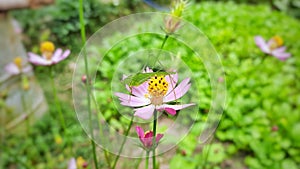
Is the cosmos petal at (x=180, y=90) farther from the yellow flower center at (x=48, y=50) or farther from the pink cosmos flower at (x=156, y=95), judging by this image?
the yellow flower center at (x=48, y=50)

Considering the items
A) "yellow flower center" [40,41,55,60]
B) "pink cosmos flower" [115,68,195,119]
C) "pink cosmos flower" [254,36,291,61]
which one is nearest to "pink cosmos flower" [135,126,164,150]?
"pink cosmos flower" [115,68,195,119]

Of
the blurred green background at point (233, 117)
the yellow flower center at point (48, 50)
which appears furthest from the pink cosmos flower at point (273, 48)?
the yellow flower center at point (48, 50)

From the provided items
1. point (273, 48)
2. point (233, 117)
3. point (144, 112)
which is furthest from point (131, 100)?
point (233, 117)

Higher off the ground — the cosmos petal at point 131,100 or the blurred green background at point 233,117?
the cosmos petal at point 131,100

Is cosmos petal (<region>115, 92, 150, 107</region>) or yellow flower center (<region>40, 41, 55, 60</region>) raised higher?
cosmos petal (<region>115, 92, 150, 107</region>)

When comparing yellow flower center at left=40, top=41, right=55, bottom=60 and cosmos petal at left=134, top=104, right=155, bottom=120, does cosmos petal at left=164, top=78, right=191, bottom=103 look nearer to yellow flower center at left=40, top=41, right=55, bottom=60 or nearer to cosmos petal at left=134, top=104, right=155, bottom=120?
cosmos petal at left=134, top=104, right=155, bottom=120

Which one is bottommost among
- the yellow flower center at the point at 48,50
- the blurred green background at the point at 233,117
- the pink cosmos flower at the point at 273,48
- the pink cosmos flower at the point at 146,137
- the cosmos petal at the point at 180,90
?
the blurred green background at the point at 233,117

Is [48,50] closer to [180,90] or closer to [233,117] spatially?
[180,90]

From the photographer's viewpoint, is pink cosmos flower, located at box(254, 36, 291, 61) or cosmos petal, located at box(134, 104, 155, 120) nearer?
cosmos petal, located at box(134, 104, 155, 120)

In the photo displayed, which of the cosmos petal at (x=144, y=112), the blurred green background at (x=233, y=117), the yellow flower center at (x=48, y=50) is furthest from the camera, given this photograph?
the blurred green background at (x=233, y=117)

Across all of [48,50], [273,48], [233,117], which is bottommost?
[233,117]
